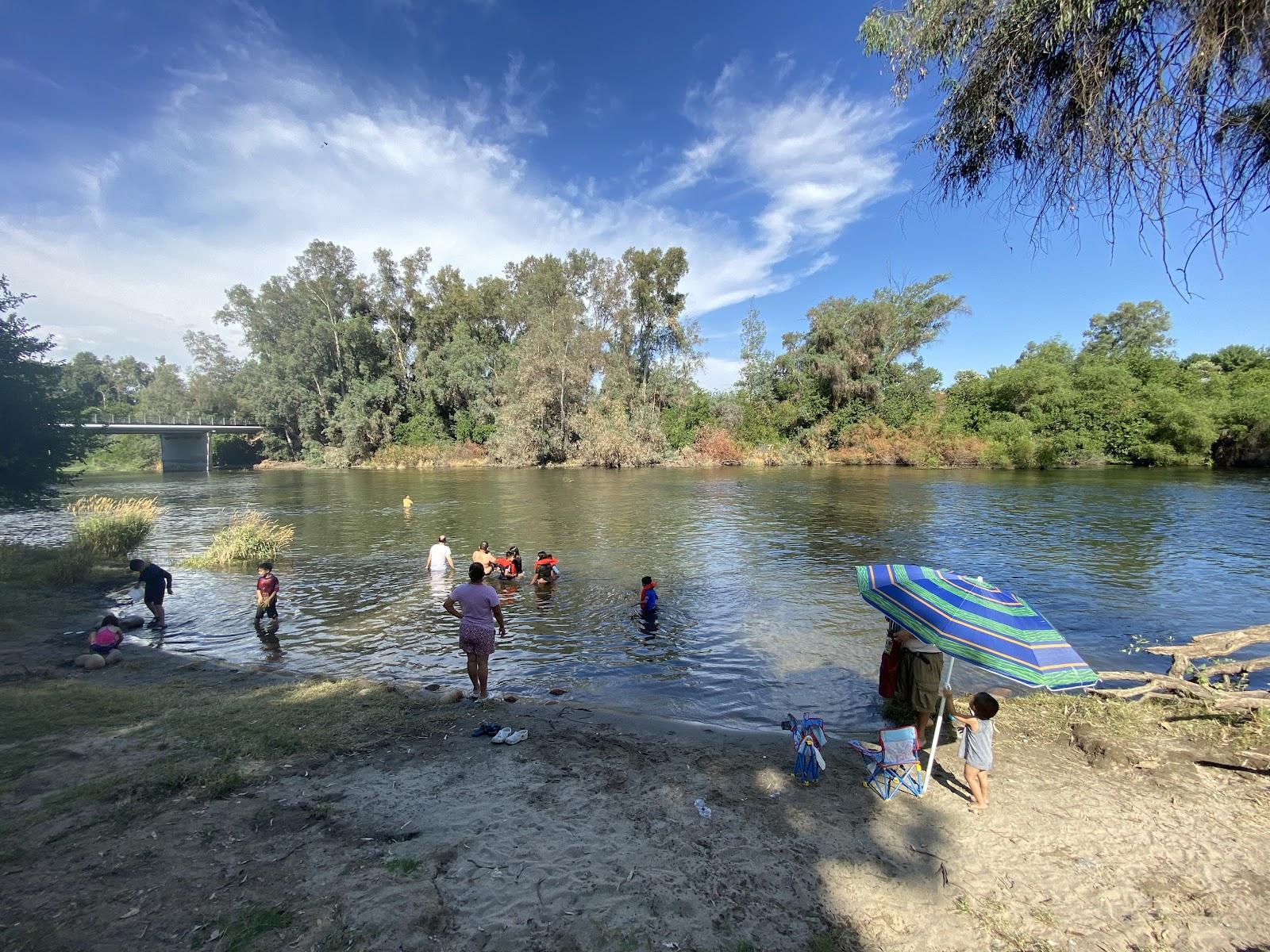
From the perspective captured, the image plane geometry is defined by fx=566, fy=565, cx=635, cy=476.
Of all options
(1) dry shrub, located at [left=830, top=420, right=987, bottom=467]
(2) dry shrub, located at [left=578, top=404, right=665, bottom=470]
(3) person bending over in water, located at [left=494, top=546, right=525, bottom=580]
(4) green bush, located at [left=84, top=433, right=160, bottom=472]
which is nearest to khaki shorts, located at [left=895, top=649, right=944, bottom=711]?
(3) person bending over in water, located at [left=494, top=546, right=525, bottom=580]

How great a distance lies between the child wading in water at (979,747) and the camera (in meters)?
5.35

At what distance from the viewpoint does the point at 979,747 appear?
212 inches

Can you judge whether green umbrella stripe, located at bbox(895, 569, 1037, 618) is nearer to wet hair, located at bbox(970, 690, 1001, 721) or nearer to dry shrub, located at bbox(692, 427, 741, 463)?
wet hair, located at bbox(970, 690, 1001, 721)

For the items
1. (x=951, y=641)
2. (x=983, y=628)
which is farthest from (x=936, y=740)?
(x=983, y=628)

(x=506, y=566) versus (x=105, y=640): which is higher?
(x=506, y=566)

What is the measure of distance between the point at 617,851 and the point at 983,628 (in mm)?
3827

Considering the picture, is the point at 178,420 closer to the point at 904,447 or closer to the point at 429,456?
the point at 429,456

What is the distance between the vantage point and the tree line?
53.4 metres

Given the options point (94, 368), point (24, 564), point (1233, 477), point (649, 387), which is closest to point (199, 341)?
point (94, 368)

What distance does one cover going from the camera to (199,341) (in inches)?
3494

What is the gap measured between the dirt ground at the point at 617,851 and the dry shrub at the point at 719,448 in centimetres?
5593

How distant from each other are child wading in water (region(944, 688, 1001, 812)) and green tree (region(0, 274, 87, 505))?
20.7m

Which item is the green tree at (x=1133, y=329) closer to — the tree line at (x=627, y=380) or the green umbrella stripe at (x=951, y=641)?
the tree line at (x=627, y=380)

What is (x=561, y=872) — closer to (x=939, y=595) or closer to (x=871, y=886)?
(x=871, y=886)
